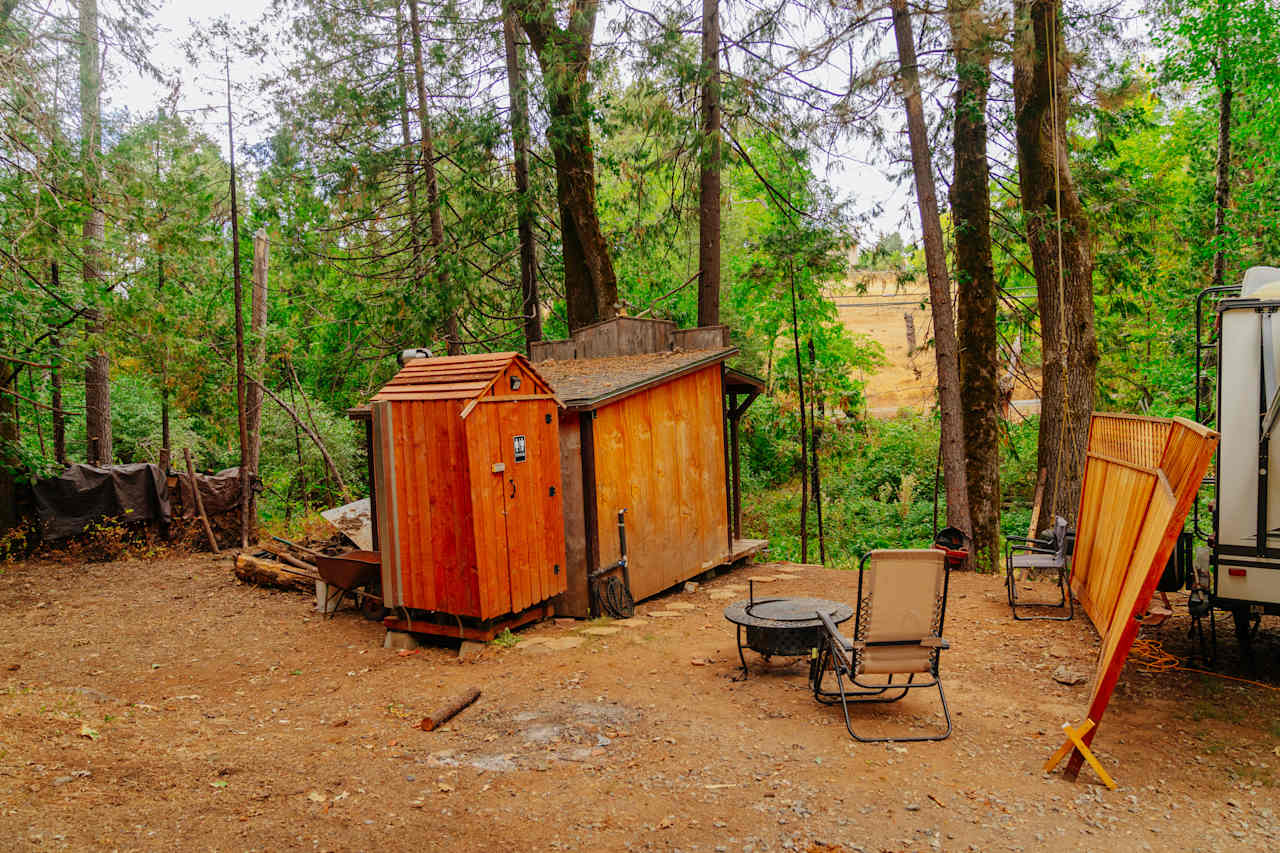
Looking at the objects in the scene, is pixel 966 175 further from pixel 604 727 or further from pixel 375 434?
pixel 604 727

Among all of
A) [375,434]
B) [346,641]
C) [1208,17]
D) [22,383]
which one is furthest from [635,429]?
[22,383]

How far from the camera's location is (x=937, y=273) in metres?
10.5

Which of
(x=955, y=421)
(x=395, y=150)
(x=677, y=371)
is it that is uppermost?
(x=395, y=150)

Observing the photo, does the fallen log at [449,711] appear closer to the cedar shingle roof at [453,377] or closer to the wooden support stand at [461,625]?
the wooden support stand at [461,625]

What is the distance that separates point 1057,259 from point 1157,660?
20.9 ft

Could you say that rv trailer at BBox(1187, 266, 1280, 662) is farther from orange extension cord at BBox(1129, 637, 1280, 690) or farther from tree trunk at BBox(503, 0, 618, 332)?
tree trunk at BBox(503, 0, 618, 332)

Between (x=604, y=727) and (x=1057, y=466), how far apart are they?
821 centimetres

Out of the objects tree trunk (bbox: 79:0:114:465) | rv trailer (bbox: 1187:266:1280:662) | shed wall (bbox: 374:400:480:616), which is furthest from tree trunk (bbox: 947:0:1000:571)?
tree trunk (bbox: 79:0:114:465)

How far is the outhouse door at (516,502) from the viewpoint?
6977 mm

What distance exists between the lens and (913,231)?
40.3 ft

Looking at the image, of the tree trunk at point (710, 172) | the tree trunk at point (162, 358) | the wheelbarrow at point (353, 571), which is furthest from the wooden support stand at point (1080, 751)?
the tree trunk at point (162, 358)

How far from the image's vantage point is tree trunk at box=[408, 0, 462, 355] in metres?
14.5

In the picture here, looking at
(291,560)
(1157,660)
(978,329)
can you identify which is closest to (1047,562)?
(1157,660)

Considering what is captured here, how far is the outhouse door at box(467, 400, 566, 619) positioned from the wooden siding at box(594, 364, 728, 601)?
1.99 feet
